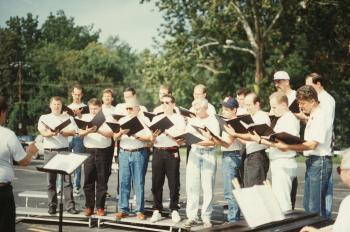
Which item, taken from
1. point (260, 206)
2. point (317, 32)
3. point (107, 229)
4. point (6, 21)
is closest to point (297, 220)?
point (260, 206)

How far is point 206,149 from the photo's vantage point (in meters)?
8.11

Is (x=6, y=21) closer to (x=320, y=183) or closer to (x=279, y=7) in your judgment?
(x=279, y=7)

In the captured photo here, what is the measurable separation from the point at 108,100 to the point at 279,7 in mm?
19339

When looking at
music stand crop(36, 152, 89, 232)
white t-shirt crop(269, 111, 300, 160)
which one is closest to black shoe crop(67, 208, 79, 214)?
music stand crop(36, 152, 89, 232)

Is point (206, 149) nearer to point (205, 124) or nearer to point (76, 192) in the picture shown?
point (205, 124)

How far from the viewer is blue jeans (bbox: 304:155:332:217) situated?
6355 millimetres

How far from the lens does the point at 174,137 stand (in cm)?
828

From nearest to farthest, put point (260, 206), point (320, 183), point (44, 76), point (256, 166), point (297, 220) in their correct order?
point (260, 206) < point (297, 220) < point (320, 183) < point (256, 166) < point (44, 76)

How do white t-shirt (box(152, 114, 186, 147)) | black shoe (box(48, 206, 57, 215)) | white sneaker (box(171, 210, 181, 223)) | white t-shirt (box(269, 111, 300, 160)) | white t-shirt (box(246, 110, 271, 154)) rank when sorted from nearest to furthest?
white t-shirt (box(269, 111, 300, 160)) → white t-shirt (box(246, 110, 271, 154)) → white sneaker (box(171, 210, 181, 223)) → white t-shirt (box(152, 114, 186, 147)) → black shoe (box(48, 206, 57, 215))

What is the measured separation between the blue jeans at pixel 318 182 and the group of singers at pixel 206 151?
13 millimetres

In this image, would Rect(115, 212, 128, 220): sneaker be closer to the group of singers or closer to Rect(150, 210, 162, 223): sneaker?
the group of singers

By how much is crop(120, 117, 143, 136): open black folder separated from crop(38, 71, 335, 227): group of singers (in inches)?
4.6

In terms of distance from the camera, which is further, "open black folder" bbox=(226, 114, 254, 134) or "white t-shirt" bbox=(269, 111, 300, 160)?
"open black folder" bbox=(226, 114, 254, 134)

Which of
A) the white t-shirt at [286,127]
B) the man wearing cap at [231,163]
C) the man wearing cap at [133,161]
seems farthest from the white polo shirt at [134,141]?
the white t-shirt at [286,127]
